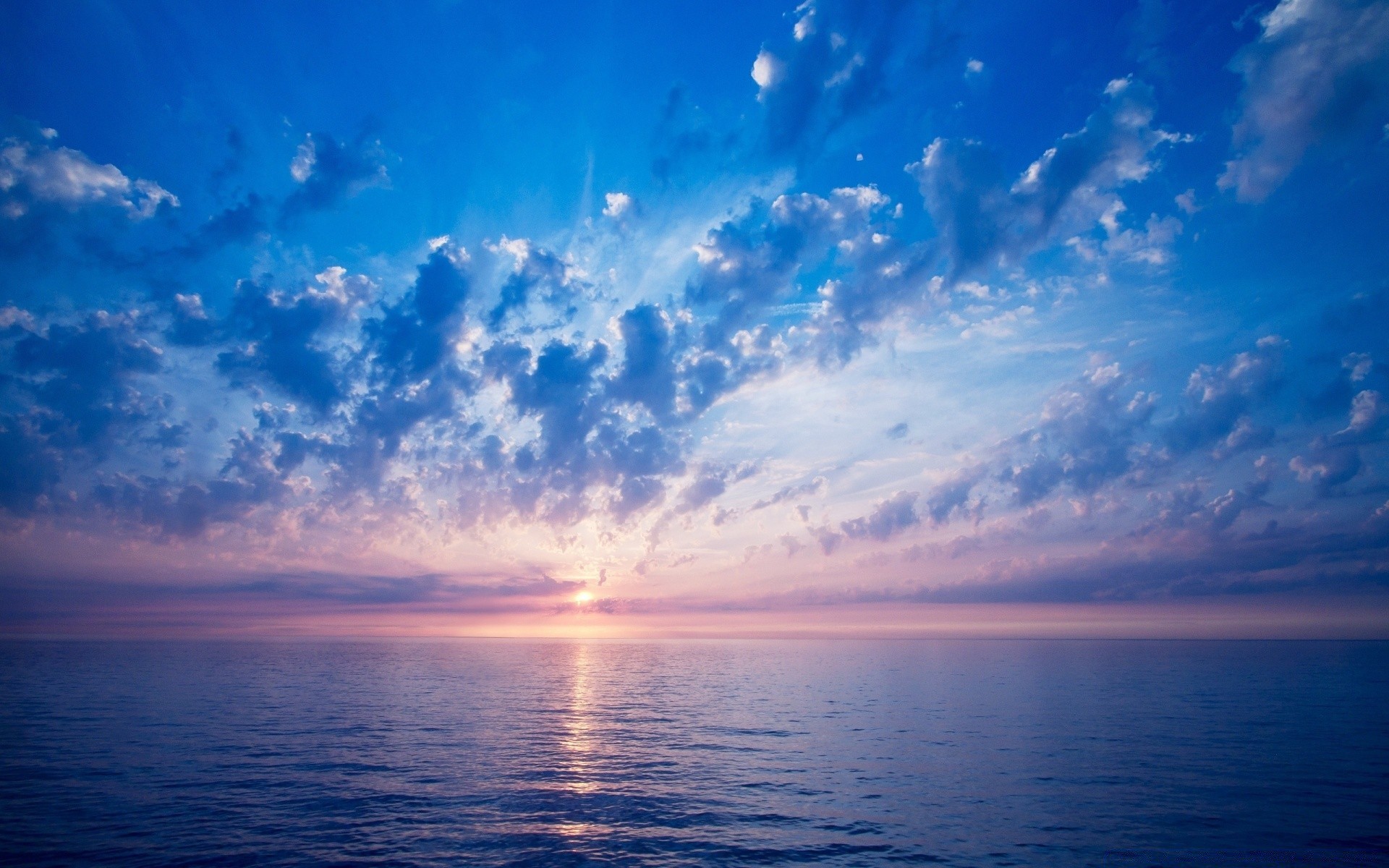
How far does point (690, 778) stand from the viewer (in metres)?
39.1

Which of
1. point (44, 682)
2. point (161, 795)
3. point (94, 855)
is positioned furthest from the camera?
point (44, 682)

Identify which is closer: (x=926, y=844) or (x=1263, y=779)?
(x=926, y=844)

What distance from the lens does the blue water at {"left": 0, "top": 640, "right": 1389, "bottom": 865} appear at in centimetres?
2698

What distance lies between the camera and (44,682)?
92000 millimetres

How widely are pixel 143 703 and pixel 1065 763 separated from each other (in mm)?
86268

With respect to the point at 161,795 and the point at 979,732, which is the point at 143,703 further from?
the point at 979,732

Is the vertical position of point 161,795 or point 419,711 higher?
point 161,795

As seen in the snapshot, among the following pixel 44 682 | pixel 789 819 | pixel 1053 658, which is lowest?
pixel 1053 658

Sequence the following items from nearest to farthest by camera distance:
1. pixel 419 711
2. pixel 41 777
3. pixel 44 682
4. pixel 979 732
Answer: pixel 41 777, pixel 979 732, pixel 419 711, pixel 44 682

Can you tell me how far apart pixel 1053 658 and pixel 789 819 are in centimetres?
17652

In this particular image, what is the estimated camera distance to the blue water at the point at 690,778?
2698 cm

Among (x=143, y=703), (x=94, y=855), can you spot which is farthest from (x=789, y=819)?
(x=143, y=703)

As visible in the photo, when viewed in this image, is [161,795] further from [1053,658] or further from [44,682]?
[1053,658]

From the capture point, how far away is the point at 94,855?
25438mm
